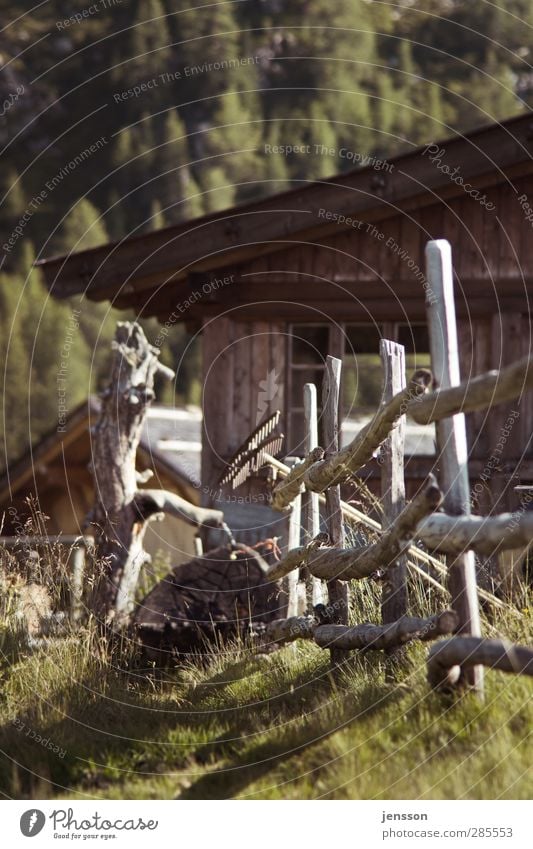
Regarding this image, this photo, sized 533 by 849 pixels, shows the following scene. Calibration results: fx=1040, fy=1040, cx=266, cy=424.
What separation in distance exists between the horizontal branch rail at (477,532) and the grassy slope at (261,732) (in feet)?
2.58

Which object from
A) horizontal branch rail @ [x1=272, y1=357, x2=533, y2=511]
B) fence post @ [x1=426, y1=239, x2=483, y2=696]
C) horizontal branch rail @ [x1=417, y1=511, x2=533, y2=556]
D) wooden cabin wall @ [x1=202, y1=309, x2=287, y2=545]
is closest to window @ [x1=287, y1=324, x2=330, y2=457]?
wooden cabin wall @ [x1=202, y1=309, x2=287, y2=545]

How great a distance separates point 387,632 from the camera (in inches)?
210

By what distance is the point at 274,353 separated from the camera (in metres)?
12.0

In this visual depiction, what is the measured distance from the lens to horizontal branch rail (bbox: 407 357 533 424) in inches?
158

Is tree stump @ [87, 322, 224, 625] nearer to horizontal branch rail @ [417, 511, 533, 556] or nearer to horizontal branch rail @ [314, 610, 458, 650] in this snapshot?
horizontal branch rail @ [314, 610, 458, 650]

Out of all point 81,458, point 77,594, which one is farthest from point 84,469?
point 77,594

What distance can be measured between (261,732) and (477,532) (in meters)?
1.70

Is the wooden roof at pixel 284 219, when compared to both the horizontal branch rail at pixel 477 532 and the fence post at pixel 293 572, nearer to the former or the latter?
the fence post at pixel 293 572

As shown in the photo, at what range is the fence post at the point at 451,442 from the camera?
465 cm

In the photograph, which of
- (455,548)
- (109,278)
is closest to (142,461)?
(109,278)

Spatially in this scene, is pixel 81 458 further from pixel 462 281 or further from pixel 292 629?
pixel 292 629

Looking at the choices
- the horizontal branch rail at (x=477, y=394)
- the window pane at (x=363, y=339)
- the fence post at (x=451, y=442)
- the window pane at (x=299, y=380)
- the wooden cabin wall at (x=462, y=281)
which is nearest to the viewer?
the horizontal branch rail at (x=477, y=394)

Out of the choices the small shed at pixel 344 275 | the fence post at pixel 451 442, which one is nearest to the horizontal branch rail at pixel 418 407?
the fence post at pixel 451 442
